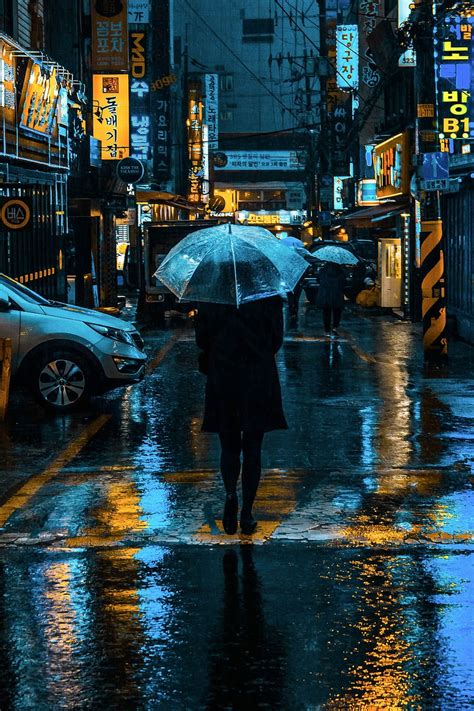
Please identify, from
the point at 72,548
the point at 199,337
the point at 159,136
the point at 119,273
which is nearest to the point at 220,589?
the point at 72,548

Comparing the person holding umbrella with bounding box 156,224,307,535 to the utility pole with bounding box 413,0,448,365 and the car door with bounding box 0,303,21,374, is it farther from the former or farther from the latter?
the utility pole with bounding box 413,0,448,365

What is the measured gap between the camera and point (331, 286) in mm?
24812

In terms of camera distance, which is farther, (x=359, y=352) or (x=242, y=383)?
(x=359, y=352)

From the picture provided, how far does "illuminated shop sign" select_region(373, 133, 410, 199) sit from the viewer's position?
3130cm

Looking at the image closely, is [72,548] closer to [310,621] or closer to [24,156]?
[310,621]

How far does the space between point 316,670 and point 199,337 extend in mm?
3068

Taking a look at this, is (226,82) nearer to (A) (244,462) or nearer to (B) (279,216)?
(B) (279,216)

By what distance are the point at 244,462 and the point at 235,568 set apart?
945 mm

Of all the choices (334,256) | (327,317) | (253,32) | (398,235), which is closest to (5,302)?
(334,256)

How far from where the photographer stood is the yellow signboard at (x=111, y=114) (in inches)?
1353

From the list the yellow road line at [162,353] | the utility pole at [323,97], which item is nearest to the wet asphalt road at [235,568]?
the yellow road line at [162,353]

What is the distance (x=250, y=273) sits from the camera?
8016mm

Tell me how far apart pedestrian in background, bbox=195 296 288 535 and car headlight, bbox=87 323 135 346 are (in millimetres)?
6635

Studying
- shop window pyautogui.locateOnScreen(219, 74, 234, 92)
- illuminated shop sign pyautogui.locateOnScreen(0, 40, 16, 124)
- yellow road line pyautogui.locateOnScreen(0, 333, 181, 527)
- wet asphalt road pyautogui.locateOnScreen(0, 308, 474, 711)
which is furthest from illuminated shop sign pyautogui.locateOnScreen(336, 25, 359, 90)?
shop window pyautogui.locateOnScreen(219, 74, 234, 92)
